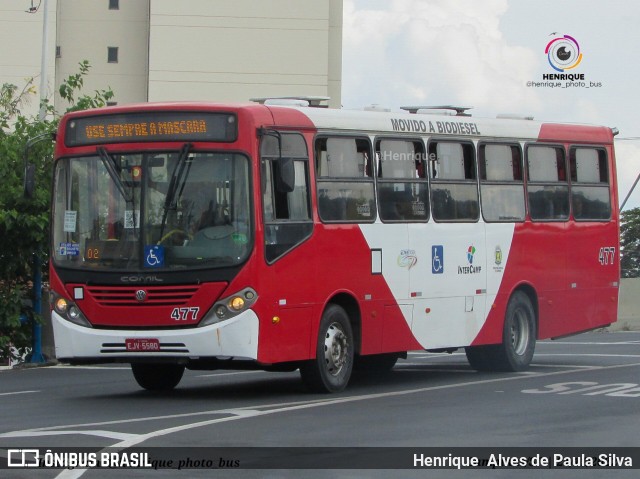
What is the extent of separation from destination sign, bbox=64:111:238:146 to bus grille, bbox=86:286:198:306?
158cm

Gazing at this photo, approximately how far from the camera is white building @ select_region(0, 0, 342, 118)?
8050cm

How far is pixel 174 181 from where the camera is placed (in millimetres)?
15961

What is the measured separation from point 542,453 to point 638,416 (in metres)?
2.98

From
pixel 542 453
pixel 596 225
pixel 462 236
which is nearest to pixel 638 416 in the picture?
pixel 542 453

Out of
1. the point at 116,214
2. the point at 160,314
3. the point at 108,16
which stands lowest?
the point at 160,314

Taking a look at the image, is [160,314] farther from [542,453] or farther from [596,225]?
[596,225]

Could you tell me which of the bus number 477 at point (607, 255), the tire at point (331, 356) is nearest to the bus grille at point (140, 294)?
the tire at point (331, 356)

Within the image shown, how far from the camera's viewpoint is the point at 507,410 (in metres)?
14.9

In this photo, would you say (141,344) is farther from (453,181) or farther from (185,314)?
(453,181)

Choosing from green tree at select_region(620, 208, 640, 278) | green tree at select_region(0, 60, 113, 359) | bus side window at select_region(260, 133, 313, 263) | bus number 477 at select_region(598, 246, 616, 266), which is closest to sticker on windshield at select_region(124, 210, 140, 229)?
bus side window at select_region(260, 133, 313, 263)

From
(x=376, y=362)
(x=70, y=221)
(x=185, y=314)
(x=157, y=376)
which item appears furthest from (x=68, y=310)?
(x=376, y=362)

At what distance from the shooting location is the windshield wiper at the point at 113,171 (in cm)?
1609

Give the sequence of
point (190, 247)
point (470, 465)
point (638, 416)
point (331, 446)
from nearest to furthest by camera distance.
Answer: point (470, 465)
point (331, 446)
point (638, 416)
point (190, 247)

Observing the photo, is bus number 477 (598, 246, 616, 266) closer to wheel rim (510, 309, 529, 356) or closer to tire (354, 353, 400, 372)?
wheel rim (510, 309, 529, 356)
